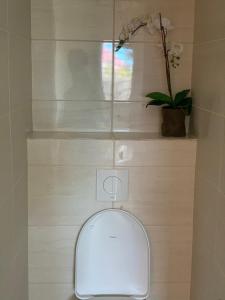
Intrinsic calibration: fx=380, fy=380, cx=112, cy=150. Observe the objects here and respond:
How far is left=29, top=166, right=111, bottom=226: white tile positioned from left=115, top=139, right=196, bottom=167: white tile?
164 mm

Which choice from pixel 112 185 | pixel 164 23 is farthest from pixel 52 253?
pixel 164 23

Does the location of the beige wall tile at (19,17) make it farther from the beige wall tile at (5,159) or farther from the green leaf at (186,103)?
the green leaf at (186,103)

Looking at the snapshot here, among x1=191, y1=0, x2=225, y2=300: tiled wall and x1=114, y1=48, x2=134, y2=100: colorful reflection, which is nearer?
x1=191, y1=0, x2=225, y2=300: tiled wall

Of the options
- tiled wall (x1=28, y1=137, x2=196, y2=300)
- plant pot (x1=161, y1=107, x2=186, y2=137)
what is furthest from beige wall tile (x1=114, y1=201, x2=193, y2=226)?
plant pot (x1=161, y1=107, x2=186, y2=137)

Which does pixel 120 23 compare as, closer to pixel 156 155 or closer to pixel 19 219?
pixel 156 155

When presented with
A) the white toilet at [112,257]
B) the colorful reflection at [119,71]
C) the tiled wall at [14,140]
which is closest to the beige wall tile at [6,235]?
the tiled wall at [14,140]

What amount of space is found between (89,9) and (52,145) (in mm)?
678

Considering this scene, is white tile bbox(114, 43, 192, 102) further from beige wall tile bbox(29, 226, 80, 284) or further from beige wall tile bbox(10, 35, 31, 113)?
beige wall tile bbox(29, 226, 80, 284)

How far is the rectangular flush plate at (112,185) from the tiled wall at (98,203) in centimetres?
3

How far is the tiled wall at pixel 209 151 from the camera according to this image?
4.83 ft

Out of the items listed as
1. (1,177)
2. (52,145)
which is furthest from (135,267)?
(1,177)

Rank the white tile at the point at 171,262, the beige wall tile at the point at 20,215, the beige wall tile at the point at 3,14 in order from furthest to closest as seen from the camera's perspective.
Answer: the white tile at the point at 171,262 < the beige wall tile at the point at 20,215 < the beige wall tile at the point at 3,14

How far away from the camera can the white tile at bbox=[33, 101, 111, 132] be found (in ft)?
6.25

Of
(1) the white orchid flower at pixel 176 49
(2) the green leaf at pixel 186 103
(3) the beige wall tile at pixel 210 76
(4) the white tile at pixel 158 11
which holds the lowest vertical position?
(2) the green leaf at pixel 186 103
